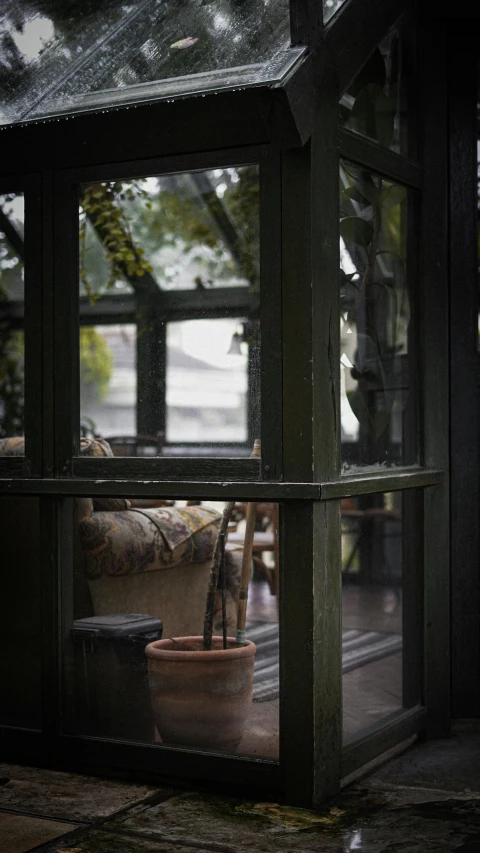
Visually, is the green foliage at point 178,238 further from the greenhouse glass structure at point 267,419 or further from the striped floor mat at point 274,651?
the striped floor mat at point 274,651

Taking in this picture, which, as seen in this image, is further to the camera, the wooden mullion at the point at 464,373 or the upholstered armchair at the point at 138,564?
the wooden mullion at the point at 464,373

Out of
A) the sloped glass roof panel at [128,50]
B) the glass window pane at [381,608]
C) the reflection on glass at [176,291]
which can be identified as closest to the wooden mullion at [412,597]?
the glass window pane at [381,608]

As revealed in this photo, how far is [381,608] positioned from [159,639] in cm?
87

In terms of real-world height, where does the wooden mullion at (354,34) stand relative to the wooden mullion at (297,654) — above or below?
above

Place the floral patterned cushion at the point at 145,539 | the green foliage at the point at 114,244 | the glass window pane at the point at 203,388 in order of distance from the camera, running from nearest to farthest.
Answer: the floral patterned cushion at the point at 145,539, the green foliage at the point at 114,244, the glass window pane at the point at 203,388

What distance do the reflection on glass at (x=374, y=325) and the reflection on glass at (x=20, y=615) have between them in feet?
3.78

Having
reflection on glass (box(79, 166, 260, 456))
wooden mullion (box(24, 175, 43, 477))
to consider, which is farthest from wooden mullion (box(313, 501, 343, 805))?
reflection on glass (box(79, 166, 260, 456))

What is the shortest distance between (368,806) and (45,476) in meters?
1.49

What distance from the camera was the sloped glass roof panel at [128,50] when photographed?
3.03m

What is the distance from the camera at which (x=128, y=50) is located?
10.8 feet

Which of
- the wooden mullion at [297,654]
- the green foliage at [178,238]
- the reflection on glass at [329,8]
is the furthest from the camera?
the green foliage at [178,238]

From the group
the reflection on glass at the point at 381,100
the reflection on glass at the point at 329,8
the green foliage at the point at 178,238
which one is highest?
the green foliage at the point at 178,238

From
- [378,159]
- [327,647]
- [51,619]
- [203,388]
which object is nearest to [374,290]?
[378,159]

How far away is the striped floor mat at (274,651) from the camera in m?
3.12
